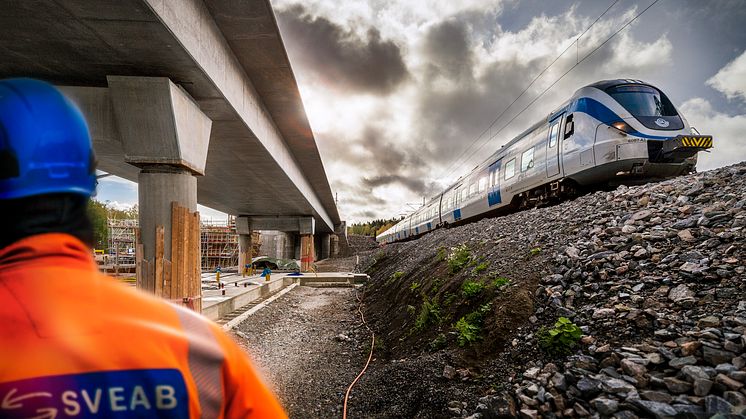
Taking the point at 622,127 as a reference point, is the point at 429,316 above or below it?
below

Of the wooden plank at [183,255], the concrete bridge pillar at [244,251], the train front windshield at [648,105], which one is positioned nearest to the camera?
the wooden plank at [183,255]

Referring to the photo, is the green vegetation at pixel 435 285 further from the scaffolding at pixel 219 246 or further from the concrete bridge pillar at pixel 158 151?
the scaffolding at pixel 219 246

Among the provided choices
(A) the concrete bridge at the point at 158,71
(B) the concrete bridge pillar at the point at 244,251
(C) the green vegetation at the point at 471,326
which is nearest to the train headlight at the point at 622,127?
(C) the green vegetation at the point at 471,326

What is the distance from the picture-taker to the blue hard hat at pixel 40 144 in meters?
0.92

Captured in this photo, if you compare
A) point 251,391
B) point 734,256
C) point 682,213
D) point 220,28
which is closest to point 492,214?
point 682,213

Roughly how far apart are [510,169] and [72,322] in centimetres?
1453

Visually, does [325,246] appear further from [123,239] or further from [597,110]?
[597,110]

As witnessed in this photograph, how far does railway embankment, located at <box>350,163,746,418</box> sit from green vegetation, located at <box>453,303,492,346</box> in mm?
17

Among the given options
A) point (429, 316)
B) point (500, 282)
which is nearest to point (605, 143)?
point (500, 282)

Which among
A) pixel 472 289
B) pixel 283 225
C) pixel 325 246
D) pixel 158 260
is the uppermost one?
pixel 283 225

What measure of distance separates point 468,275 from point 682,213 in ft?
12.5

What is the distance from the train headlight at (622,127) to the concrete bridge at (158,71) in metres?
8.45

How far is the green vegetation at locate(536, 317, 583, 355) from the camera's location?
13.5 feet

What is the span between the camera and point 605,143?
30.1ft
